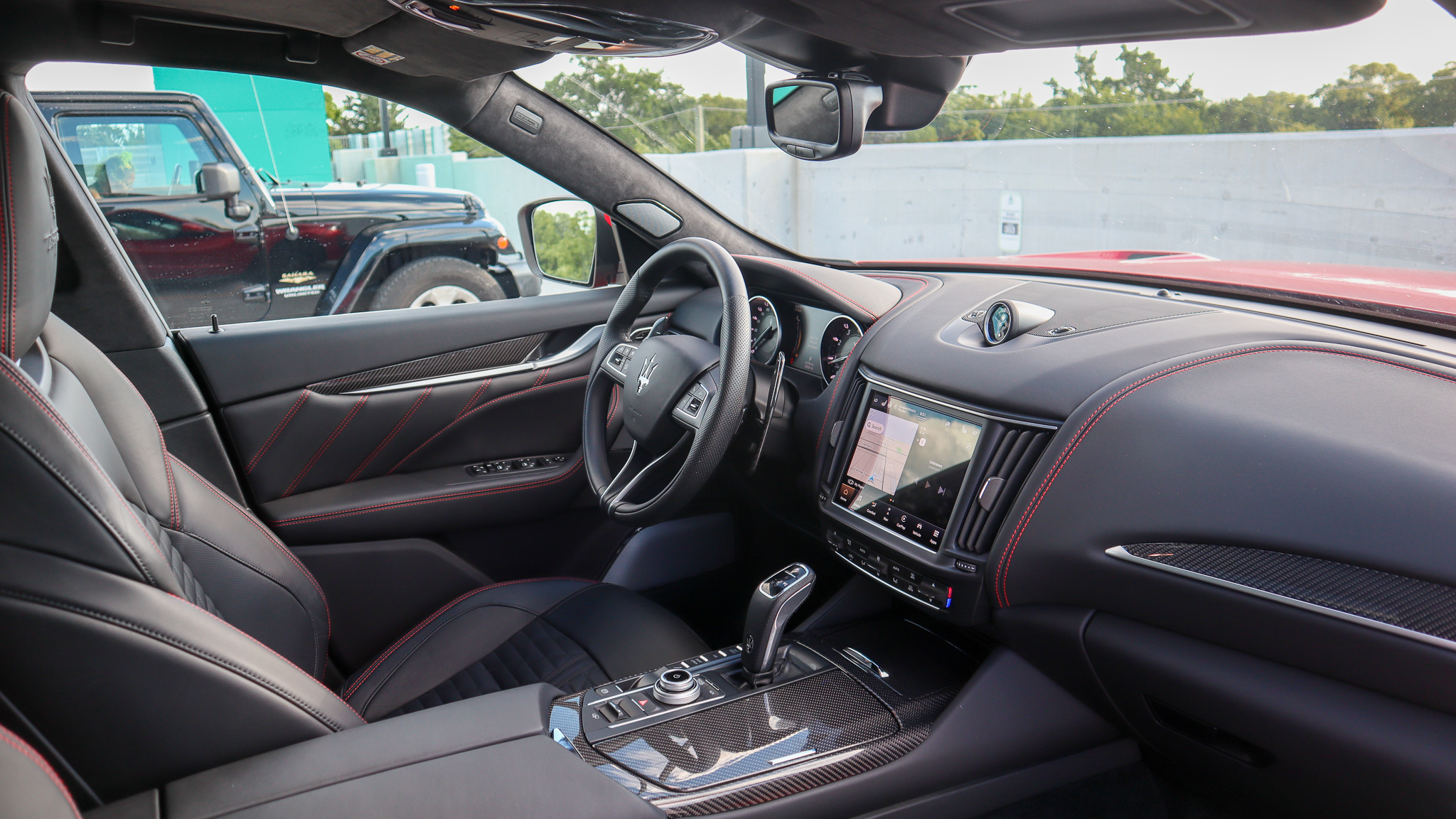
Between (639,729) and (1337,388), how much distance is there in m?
1.06

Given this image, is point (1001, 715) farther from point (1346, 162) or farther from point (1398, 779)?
point (1346, 162)

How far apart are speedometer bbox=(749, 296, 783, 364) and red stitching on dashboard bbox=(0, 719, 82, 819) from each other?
4.56 feet

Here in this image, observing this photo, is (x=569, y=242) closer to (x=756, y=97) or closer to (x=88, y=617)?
(x=756, y=97)

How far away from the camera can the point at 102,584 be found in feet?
3.26

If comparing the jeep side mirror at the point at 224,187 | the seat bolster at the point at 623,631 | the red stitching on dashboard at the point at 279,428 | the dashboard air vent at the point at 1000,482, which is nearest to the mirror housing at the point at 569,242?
the red stitching on dashboard at the point at 279,428

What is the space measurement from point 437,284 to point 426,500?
203 cm

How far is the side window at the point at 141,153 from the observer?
9.88 feet

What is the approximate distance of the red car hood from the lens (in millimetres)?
1453

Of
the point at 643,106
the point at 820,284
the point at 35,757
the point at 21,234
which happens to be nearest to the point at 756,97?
the point at 643,106

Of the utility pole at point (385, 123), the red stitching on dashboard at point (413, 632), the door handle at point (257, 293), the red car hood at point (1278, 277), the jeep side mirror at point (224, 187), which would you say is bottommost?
the red stitching on dashboard at point (413, 632)

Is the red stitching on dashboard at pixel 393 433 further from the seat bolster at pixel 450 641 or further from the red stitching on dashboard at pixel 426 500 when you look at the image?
the seat bolster at pixel 450 641

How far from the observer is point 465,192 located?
15.1ft

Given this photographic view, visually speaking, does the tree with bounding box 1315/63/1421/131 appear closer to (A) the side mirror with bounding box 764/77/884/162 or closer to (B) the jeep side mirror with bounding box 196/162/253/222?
(A) the side mirror with bounding box 764/77/884/162

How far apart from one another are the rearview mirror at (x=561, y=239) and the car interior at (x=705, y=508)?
19cm
